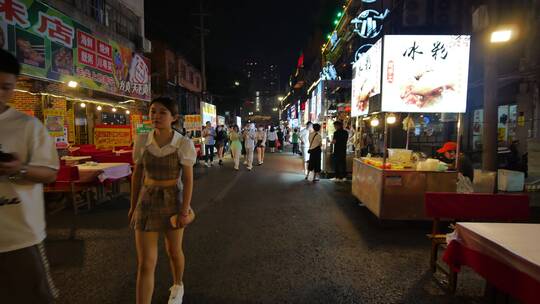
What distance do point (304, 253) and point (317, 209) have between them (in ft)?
8.97

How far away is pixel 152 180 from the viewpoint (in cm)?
300

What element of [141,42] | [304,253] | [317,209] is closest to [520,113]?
[317,209]

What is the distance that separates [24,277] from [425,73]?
21.1ft

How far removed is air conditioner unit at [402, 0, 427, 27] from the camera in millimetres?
16844

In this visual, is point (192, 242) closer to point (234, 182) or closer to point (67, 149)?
point (234, 182)

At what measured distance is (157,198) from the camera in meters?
2.99

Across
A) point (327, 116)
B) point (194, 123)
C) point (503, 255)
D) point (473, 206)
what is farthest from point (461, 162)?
point (194, 123)

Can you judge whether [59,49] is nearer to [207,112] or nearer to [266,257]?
[266,257]

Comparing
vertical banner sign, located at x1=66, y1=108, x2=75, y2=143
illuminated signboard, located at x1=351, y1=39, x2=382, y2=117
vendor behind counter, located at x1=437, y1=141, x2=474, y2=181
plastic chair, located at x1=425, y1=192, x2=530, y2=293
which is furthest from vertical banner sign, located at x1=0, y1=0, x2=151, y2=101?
vendor behind counter, located at x1=437, y1=141, x2=474, y2=181

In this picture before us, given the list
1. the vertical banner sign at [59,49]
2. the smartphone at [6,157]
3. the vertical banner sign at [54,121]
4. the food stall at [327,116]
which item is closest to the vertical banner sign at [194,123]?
the vertical banner sign at [59,49]

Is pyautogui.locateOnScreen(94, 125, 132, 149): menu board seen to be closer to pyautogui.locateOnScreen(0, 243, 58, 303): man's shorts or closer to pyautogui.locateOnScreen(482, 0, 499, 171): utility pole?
pyautogui.locateOnScreen(0, 243, 58, 303): man's shorts

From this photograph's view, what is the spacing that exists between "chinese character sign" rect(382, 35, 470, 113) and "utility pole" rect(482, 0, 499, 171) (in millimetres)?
2007

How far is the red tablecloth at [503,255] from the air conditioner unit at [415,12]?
53.9 feet

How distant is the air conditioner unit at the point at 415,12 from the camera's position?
16.8m
